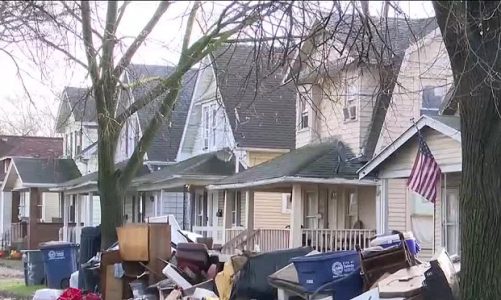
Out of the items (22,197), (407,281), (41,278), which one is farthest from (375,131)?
(22,197)

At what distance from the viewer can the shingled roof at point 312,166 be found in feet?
79.0

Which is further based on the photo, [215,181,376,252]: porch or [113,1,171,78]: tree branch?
[215,181,376,252]: porch

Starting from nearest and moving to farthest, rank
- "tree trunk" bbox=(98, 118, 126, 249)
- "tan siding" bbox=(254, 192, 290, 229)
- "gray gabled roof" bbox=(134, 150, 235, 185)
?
1. "tree trunk" bbox=(98, 118, 126, 249)
2. "gray gabled roof" bbox=(134, 150, 235, 185)
3. "tan siding" bbox=(254, 192, 290, 229)

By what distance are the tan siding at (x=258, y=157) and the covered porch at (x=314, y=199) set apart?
72.5 inches

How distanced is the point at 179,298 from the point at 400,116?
11.5m

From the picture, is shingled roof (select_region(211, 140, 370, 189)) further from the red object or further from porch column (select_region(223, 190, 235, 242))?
the red object

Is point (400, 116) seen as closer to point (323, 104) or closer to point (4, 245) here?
point (323, 104)

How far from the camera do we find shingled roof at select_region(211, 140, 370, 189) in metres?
24.1

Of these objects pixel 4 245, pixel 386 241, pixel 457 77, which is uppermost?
pixel 457 77

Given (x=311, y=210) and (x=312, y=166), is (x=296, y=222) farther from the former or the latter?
(x=311, y=210)

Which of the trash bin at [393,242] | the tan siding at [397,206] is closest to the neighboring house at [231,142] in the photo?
the tan siding at [397,206]

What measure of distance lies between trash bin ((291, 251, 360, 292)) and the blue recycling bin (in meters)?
11.0

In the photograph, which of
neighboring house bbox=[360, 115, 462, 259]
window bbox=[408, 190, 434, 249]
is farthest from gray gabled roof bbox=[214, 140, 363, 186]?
window bbox=[408, 190, 434, 249]

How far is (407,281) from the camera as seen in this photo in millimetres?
11102
